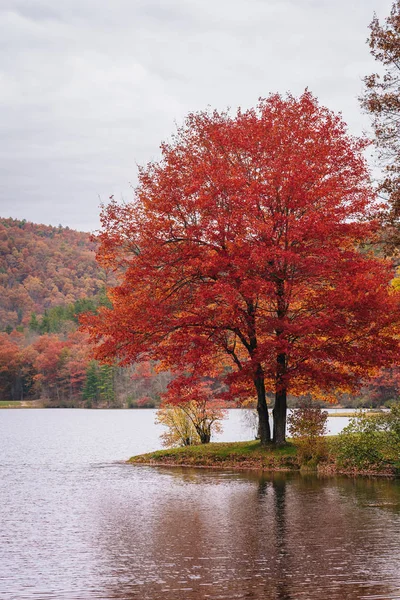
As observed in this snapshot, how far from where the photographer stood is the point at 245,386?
105 feet

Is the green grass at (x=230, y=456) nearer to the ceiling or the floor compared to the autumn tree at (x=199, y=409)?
nearer to the floor

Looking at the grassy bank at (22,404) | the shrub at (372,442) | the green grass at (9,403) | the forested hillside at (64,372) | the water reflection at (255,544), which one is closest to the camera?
the water reflection at (255,544)

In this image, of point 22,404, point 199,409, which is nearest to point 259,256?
point 199,409

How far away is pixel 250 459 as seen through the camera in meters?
29.9

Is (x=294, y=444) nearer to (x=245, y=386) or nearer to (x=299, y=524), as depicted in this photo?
(x=245, y=386)

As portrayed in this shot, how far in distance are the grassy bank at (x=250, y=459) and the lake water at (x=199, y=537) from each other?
1834 millimetres

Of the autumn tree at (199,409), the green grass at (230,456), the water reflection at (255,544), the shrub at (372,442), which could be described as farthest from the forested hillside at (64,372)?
the water reflection at (255,544)

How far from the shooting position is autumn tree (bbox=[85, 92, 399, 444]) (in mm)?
27094

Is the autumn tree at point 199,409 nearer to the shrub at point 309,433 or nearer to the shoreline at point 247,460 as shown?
the shoreline at point 247,460

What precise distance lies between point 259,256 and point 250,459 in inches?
347

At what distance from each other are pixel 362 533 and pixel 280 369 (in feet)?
A: 44.9

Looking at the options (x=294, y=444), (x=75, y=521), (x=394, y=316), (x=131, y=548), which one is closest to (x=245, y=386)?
(x=294, y=444)

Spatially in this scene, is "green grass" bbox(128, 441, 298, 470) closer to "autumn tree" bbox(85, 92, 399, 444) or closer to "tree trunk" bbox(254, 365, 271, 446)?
"tree trunk" bbox(254, 365, 271, 446)

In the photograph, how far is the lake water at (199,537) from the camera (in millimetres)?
11492
